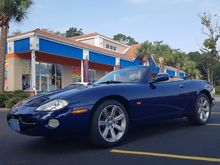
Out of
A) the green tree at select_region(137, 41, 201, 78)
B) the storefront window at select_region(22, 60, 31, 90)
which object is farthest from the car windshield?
the green tree at select_region(137, 41, 201, 78)

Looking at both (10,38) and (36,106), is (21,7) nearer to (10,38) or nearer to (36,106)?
(10,38)

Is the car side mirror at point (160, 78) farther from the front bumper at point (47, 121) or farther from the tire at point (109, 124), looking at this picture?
the front bumper at point (47, 121)

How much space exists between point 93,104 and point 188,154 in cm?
151

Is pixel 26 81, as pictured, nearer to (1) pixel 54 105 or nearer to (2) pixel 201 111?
(2) pixel 201 111

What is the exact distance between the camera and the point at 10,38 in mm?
21562

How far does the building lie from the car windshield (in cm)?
1450

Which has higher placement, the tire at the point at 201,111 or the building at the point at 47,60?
the building at the point at 47,60

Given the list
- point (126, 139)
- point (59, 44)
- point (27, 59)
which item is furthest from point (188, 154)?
point (27, 59)

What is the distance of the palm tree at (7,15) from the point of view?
17.9 meters

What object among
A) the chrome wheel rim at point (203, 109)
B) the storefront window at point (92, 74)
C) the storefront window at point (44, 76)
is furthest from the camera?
the storefront window at point (92, 74)

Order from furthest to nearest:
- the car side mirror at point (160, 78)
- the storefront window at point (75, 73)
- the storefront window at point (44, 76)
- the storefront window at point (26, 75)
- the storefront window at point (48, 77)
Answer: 1. the storefront window at point (75, 73)
2. the storefront window at point (48, 77)
3. the storefront window at point (44, 76)
4. the storefront window at point (26, 75)
5. the car side mirror at point (160, 78)

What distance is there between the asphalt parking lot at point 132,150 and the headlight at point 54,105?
67 cm

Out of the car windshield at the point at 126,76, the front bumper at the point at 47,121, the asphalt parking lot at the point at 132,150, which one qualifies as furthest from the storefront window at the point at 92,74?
the front bumper at the point at 47,121

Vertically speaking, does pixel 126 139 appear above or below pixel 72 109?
below
